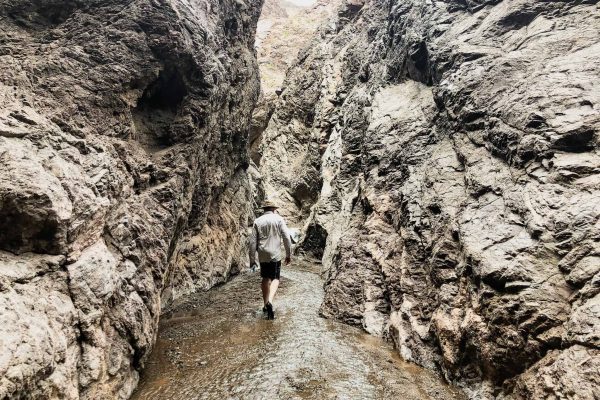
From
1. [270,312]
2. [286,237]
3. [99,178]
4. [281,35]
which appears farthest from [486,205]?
[281,35]

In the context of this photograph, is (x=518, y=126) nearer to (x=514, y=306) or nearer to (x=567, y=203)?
(x=567, y=203)

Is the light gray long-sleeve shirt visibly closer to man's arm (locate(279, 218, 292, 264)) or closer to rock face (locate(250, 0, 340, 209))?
man's arm (locate(279, 218, 292, 264))

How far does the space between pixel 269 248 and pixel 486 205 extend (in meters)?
4.05

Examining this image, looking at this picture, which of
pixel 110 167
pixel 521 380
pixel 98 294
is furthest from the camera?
pixel 110 167

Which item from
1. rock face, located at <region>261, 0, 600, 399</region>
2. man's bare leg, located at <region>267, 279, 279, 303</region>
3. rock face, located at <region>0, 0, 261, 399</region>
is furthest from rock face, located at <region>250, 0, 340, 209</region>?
man's bare leg, located at <region>267, 279, 279, 303</region>

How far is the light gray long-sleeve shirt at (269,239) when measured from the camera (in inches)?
314

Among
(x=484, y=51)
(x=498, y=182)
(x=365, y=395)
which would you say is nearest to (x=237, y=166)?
(x=484, y=51)

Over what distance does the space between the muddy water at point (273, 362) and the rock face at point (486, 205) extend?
569 mm

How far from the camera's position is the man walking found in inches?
309

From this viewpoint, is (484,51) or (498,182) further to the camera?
(484,51)

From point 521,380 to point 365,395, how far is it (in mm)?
1624

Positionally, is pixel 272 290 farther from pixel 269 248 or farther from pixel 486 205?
pixel 486 205

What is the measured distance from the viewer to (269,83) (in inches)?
1857

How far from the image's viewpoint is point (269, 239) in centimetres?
801
